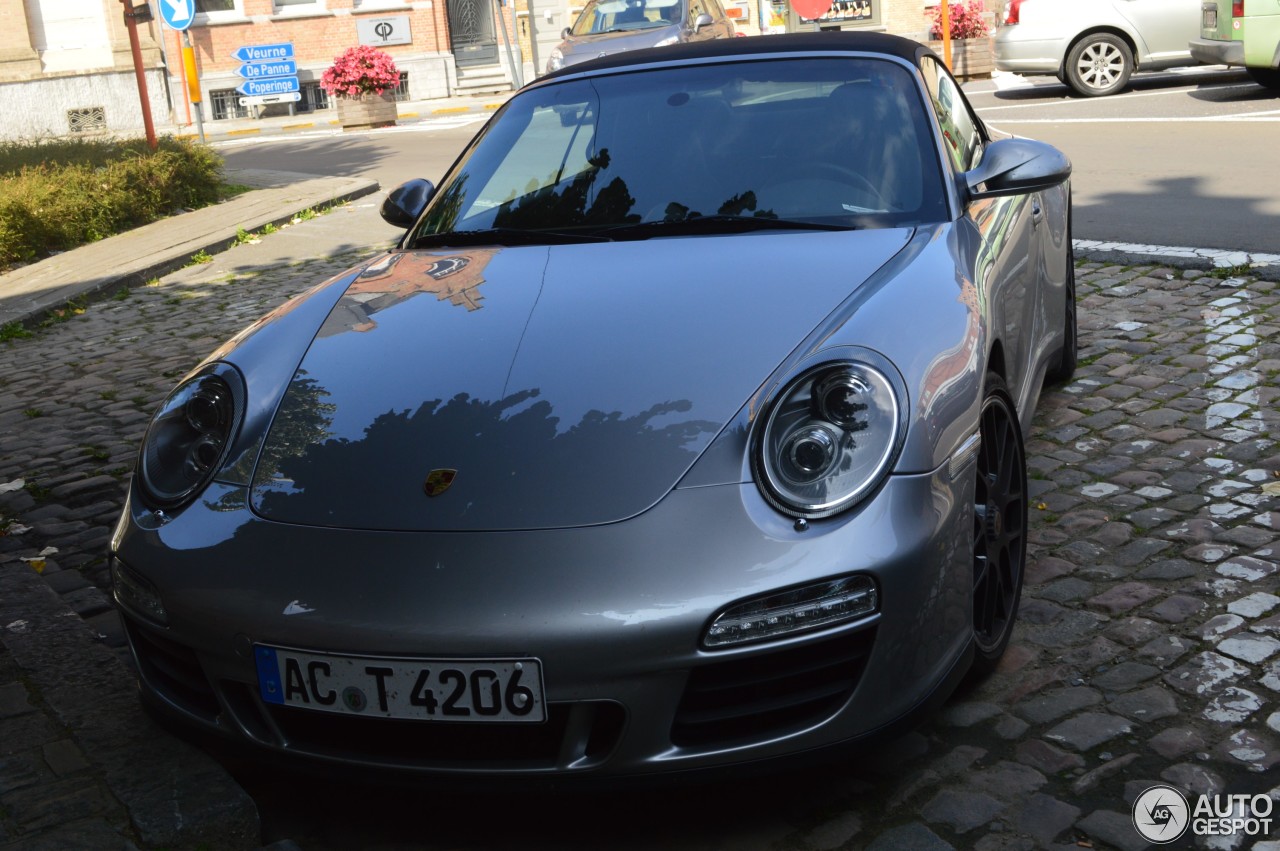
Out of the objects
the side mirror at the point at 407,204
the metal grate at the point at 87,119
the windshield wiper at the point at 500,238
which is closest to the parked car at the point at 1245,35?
the side mirror at the point at 407,204

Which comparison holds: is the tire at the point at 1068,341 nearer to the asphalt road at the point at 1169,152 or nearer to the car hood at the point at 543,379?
the car hood at the point at 543,379

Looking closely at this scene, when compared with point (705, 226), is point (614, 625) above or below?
below

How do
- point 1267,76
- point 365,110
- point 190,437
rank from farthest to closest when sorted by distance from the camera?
point 365,110, point 1267,76, point 190,437

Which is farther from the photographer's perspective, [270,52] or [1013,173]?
[270,52]

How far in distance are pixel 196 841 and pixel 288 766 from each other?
0.24 m

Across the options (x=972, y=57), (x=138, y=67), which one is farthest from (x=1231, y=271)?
(x=972, y=57)

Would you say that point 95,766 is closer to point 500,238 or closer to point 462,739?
point 462,739

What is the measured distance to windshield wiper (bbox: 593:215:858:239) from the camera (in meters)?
3.51

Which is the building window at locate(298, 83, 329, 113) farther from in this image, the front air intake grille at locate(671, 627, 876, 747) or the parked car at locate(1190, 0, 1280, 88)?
the front air intake grille at locate(671, 627, 876, 747)

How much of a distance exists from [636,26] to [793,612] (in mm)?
16558

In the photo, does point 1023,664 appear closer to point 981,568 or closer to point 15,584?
point 981,568

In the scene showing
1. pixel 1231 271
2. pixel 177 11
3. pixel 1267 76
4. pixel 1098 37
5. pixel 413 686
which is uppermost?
pixel 177 11

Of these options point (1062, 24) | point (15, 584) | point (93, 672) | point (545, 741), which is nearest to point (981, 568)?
point (545, 741)

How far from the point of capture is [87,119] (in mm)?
29438
